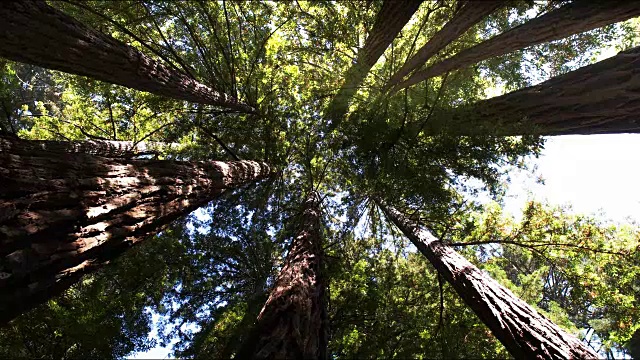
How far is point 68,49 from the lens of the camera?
3652mm

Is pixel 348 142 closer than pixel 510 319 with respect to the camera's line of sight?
No

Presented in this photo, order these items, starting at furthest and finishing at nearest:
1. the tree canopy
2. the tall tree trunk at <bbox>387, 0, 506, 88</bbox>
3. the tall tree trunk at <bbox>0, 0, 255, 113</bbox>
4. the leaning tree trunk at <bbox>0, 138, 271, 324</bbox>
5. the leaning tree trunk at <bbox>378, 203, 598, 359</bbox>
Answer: the tree canopy < the tall tree trunk at <bbox>387, 0, 506, 88</bbox> < the leaning tree trunk at <bbox>378, 203, 598, 359</bbox> < the tall tree trunk at <bbox>0, 0, 255, 113</bbox> < the leaning tree trunk at <bbox>0, 138, 271, 324</bbox>

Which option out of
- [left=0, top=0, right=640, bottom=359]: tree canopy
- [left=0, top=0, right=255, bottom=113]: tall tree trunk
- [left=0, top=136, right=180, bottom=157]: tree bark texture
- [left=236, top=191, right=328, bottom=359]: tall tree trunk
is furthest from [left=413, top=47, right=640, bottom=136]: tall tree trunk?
[left=0, top=136, right=180, bottom=157]: tree bark texture

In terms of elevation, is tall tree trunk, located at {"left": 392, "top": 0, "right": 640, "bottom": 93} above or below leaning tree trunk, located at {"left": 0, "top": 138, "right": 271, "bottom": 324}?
above

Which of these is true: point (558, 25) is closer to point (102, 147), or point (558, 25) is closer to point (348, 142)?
point (348, 142)

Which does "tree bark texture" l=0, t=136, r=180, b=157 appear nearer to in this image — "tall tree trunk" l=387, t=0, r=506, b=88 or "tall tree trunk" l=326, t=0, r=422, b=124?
"tall tree trunk" l=326, t=0, r=422, b=124

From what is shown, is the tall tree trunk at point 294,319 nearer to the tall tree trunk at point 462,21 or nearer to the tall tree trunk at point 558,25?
the tall tree trunk at point 462,21

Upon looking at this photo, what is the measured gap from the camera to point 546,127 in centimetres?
651

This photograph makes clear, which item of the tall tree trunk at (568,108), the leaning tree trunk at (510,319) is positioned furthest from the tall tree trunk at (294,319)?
the tall tree trunk at (568,108)

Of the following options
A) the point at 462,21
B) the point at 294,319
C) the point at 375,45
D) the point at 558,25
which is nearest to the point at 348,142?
the point at 375,45

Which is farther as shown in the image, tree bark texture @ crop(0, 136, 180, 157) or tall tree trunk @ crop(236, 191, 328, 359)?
tree bark texture @ crop(0, 136, 180, 157)

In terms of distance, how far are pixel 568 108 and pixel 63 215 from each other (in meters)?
8.03

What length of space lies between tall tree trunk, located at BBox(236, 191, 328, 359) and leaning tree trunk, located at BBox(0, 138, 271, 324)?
4.61 feet

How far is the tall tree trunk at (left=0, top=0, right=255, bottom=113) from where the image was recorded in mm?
3117
